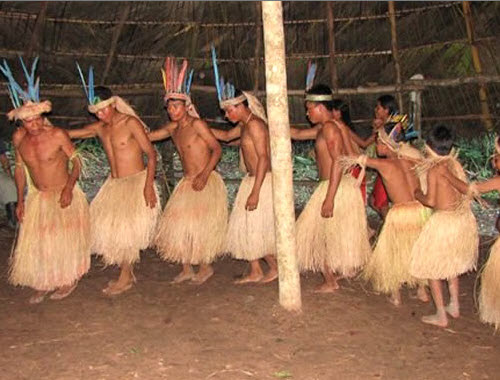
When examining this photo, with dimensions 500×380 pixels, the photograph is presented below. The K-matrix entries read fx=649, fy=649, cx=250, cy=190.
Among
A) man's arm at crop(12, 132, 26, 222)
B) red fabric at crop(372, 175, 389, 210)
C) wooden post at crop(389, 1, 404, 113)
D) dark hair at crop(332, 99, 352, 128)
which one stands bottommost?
red fabric at crop(372, 175, 389, 210)

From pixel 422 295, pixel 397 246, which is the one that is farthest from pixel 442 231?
pixel 422 295

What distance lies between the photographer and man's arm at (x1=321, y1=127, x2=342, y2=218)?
3.84 metres

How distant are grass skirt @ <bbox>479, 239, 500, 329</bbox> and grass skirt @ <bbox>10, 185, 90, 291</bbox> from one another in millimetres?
2365

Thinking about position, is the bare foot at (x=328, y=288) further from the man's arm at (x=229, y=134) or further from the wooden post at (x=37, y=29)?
the wooden post at (x=37, y=29)

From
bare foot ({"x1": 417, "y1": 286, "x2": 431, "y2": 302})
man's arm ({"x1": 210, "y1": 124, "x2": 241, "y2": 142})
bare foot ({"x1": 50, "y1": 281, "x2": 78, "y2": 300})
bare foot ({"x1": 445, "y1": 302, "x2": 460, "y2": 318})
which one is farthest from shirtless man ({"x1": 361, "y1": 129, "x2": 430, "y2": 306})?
bare foot ({"x1": 50, "y1": 281, "x2": 78, "y2": 300})

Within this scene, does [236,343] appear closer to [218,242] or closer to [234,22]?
[218,242]

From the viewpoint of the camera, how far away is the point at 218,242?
14.0ft

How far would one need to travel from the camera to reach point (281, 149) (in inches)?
130

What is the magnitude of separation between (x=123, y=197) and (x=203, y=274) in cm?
75

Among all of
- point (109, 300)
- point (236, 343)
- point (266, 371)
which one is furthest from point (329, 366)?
point (109, 300)

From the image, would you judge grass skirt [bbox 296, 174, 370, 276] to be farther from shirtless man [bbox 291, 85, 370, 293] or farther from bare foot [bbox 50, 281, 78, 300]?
bare foot [bbox 50, 281, 78, 300]

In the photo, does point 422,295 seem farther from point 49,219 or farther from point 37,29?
point 37,29

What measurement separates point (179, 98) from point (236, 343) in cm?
167

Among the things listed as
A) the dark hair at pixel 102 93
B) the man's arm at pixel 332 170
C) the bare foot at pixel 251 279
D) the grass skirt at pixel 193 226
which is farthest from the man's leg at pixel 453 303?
the dark hair at pixel 102 93
